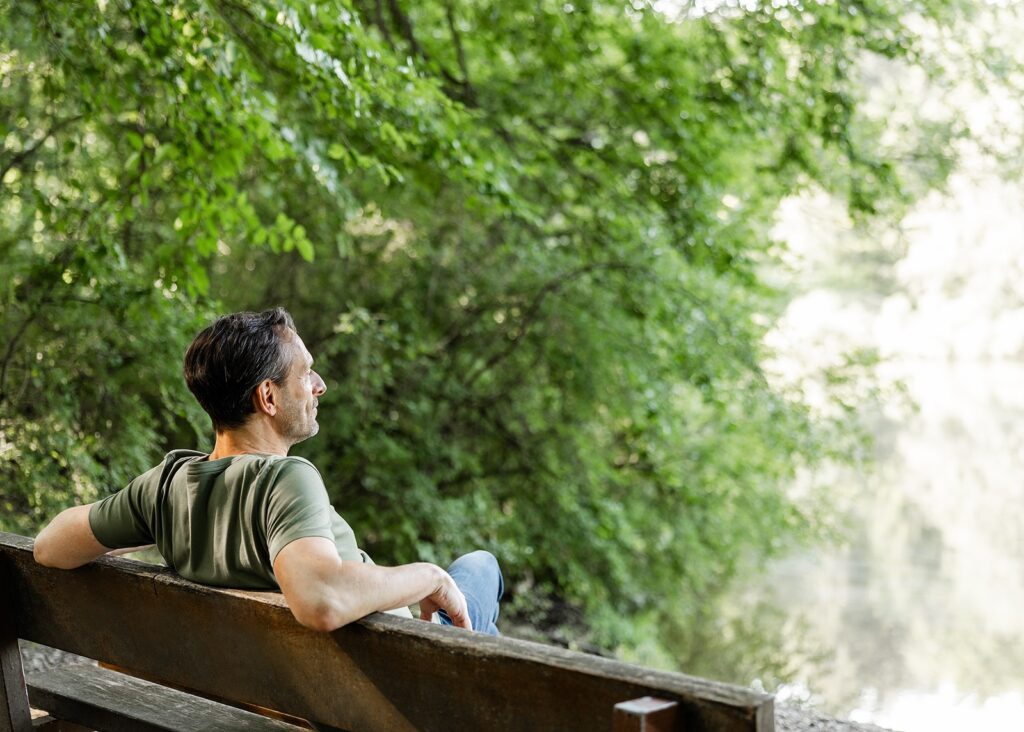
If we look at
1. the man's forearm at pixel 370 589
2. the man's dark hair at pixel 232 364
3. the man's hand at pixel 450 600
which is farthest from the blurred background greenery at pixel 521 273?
the man's forearm at pixel 370 589

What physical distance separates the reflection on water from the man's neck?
18.8 ft

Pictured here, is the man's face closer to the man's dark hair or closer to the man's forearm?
the man's dark hair

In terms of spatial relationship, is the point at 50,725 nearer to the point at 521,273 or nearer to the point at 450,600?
the point at 450,600

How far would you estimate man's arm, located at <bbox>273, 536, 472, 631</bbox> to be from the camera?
1.75 meters

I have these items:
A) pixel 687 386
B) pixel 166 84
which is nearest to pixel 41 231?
pixel 166 84

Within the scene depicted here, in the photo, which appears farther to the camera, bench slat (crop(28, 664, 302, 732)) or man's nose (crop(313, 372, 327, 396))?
man's nose (crop(313, 372, 327, 396))

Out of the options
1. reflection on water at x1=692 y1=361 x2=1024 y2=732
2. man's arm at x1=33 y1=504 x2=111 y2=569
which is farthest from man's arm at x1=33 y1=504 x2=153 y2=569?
reflection on water at x1=692 y1=361 x2=1024 y2=732

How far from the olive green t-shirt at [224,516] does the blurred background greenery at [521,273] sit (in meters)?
2.20

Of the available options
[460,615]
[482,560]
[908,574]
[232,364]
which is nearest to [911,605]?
[908,574]

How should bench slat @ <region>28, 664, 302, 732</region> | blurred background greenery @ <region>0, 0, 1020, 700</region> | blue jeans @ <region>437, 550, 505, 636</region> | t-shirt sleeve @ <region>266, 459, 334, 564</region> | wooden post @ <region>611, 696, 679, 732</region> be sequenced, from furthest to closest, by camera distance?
1. blurred background greenery @ <region>0, 0, 1020, 700</region>
2. blue jeans @ <region>437, 550, 505, 636</region>
3. bench slat @ <region>28, 664, 302, 732</region>
4. t-shirt sleeve @ <region>266, 459, 334, 564</region>
5. wooden post @ <region>611, 696, 679, 732</region>

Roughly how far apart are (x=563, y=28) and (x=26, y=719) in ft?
16.8

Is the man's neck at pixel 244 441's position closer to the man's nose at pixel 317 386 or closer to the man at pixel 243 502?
the man at pixel 243 502

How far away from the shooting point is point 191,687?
6.68 feet

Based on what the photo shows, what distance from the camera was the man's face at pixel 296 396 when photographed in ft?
7.47
